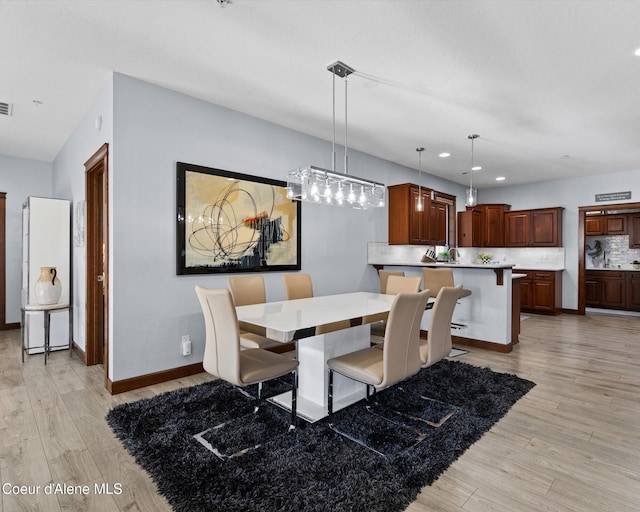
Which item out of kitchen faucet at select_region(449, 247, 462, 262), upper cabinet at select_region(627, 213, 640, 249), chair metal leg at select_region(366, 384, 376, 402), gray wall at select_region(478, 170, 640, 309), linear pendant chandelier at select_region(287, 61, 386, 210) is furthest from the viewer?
upper cabinet at select_region(627, 213, 640, 249)

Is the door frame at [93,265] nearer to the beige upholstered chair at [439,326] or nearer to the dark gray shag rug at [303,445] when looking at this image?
the dark gray shag rug at [303,445]

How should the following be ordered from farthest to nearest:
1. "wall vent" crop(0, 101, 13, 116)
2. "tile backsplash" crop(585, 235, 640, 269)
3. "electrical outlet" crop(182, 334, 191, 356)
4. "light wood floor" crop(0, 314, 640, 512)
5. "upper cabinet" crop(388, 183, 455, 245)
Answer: "tile backsplash" crop(585, 235, 640, 269) < "upper cabinet" crop(388, 183, 455, 245) < "wall vent" crop(0, 101, 13, 116) < "electrical outlet" crop(182, 334, 191, 356) < "light wood floor" crop(0, 314, 640, 512)

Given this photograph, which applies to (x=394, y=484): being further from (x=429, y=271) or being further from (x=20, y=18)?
(x=20, y=18)

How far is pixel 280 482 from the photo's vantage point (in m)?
1.88

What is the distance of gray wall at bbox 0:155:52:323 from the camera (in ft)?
18.2

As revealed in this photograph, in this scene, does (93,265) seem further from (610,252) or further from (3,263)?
(610,252)

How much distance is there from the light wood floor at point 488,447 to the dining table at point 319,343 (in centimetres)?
99

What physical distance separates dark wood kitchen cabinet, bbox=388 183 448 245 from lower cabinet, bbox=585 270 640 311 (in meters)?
4.06

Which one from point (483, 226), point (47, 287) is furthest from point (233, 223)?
point (483, 226)

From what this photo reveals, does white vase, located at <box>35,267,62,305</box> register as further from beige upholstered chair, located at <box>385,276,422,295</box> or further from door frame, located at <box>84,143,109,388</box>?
beige upholstered chair, located at <box>385,276,422,295</box>

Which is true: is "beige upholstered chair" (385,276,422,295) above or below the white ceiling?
below

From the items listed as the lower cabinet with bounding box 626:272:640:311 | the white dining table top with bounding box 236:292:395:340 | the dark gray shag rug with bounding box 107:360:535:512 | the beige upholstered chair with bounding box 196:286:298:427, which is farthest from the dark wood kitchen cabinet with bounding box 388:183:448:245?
the lower cabinet with bounding box 626:272:640:311

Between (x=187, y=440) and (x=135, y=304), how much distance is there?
4.65 ft

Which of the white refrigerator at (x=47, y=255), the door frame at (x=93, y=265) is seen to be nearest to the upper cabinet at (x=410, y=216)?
the door frame at (x=93, y=265)
